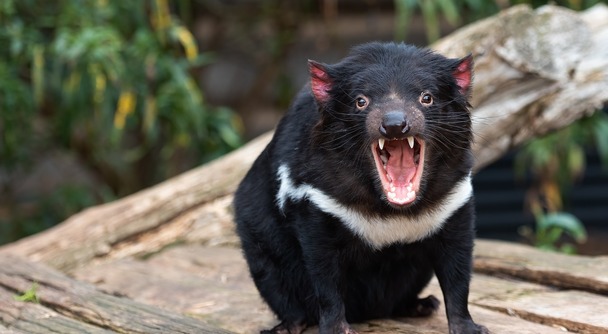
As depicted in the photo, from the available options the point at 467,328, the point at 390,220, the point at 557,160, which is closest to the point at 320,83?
the point at 390,220

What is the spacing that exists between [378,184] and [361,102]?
0.21 meters

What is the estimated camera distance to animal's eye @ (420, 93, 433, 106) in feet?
7.96

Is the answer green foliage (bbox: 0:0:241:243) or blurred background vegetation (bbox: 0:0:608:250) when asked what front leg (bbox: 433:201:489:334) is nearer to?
blurred background vegetation (bbox: 0:0:608:250)

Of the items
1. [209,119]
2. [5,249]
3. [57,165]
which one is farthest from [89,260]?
[57,165]

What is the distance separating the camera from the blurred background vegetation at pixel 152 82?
16.1 feet

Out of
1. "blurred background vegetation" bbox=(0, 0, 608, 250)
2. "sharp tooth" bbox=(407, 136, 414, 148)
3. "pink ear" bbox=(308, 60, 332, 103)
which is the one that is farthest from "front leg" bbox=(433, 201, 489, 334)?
"blurred background vegetation" bbox=(0, 0, 608, 250)

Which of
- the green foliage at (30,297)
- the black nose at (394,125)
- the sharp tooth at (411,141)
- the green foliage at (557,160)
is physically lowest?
the green foliage at (557,160)

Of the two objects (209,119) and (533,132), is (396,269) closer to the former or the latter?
(533,132)

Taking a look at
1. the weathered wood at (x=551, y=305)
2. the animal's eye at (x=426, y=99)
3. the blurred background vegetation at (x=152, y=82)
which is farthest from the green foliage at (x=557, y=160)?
the animal's eye at (x=426, y=99)

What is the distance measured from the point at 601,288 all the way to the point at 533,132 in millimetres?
1092

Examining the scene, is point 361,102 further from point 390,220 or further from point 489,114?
point 489,114

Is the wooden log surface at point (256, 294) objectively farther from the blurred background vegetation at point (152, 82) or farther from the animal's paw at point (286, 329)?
the blurred background vegetation at point (152, 82)

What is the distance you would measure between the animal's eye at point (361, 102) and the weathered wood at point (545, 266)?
117 centimetres

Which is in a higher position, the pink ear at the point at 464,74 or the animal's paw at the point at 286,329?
the pink ear at the point at 464,74
